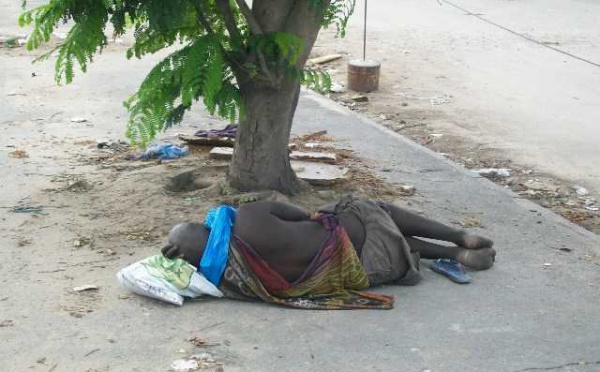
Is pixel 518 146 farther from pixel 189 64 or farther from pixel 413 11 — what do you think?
pixel 413 11

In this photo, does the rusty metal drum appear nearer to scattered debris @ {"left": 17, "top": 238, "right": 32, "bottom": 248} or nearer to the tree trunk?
the tree trunk

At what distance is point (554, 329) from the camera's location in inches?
174

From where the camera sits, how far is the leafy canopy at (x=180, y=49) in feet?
16.4

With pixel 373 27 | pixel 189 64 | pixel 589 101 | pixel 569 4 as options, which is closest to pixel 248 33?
pixel 189 64

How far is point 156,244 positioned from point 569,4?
45.1 ft

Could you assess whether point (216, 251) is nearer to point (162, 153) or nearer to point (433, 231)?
point (433, 231)

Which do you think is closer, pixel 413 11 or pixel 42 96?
pixel 42 96

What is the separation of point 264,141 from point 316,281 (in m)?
1.67

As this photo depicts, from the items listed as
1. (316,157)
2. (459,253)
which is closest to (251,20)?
(316,157)

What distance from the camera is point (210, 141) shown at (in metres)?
7.43

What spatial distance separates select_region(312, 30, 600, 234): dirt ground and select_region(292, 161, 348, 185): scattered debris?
1670 mm

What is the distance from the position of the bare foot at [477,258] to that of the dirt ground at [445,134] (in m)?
1.73

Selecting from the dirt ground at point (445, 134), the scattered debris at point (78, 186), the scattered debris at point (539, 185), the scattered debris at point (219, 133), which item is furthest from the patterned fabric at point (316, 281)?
the scattered debris at point (539, 185)

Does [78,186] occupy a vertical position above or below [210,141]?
below
